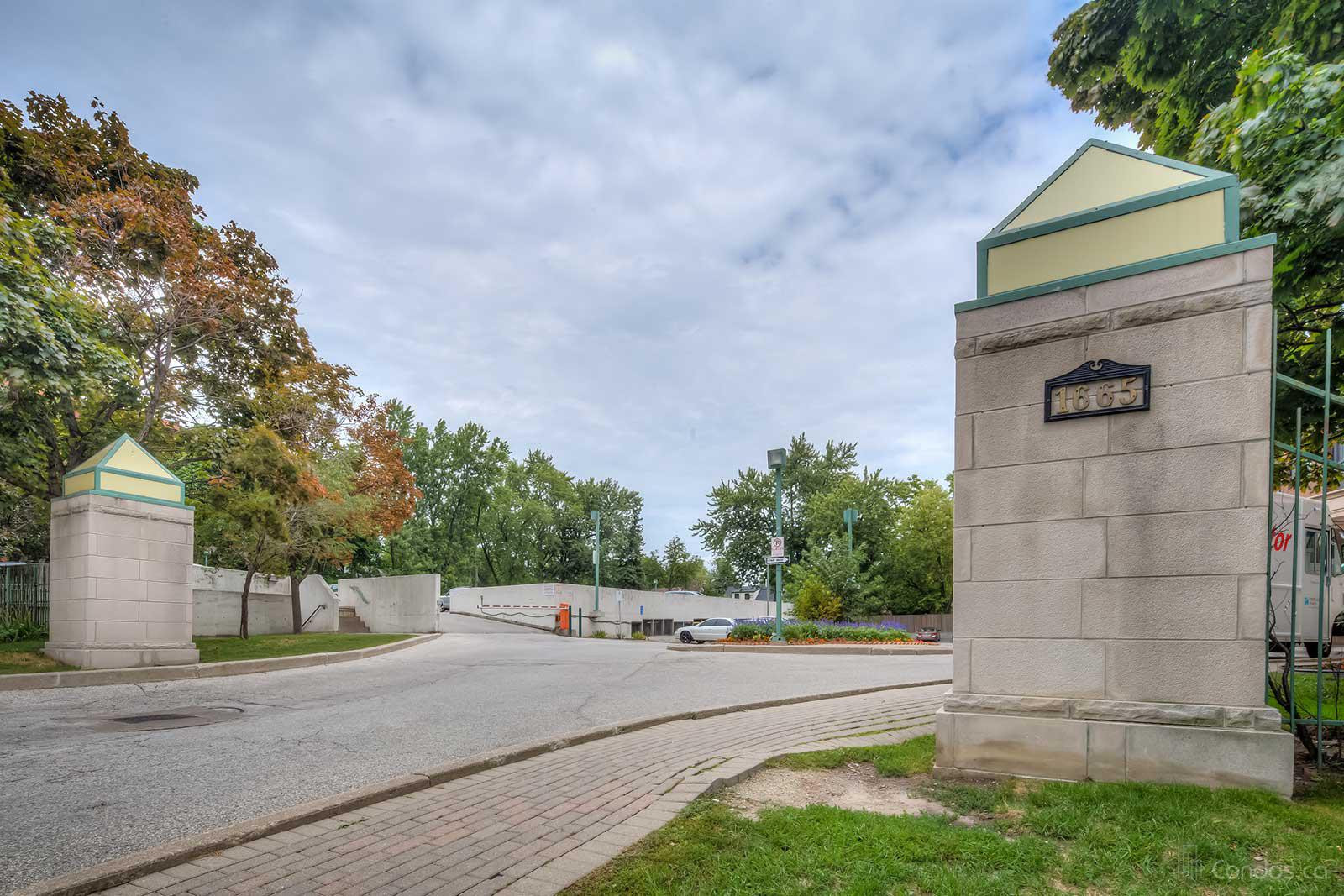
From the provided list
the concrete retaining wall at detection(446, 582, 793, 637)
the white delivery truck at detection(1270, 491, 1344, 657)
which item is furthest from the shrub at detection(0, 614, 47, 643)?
the white delivery truck at detection(1270, 491, 1344, 657)

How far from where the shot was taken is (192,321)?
15.7 metres

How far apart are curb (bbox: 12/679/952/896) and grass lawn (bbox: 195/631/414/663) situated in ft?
35.6

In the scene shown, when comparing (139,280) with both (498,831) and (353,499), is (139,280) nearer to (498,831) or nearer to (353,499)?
(353,499)

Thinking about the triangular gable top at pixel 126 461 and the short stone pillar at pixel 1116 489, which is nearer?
the short stone pillar at pixel 1116 489

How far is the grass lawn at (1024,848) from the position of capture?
347cm

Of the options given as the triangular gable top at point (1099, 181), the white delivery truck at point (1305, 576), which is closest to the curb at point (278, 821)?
the triangular gable top at point (1099, 181)

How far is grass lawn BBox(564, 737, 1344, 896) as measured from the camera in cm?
347

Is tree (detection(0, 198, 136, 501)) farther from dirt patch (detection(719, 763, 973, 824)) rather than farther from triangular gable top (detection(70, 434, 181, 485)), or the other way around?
dirt patch (detection(719, 763, 973, 824))

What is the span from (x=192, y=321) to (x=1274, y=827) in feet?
58.7

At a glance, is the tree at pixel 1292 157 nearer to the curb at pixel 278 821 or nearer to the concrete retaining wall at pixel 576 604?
the curb at pixel 278 821

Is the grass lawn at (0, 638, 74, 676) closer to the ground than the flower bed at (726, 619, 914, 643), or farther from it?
farther from it

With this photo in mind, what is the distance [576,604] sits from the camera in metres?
38.2

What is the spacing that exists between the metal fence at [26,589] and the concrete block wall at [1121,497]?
18.8 metres

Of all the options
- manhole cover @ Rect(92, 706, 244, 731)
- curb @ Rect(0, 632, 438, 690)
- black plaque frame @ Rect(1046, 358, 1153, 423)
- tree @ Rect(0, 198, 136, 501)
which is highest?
tree @ Rect(0, 198, 136, 501)
